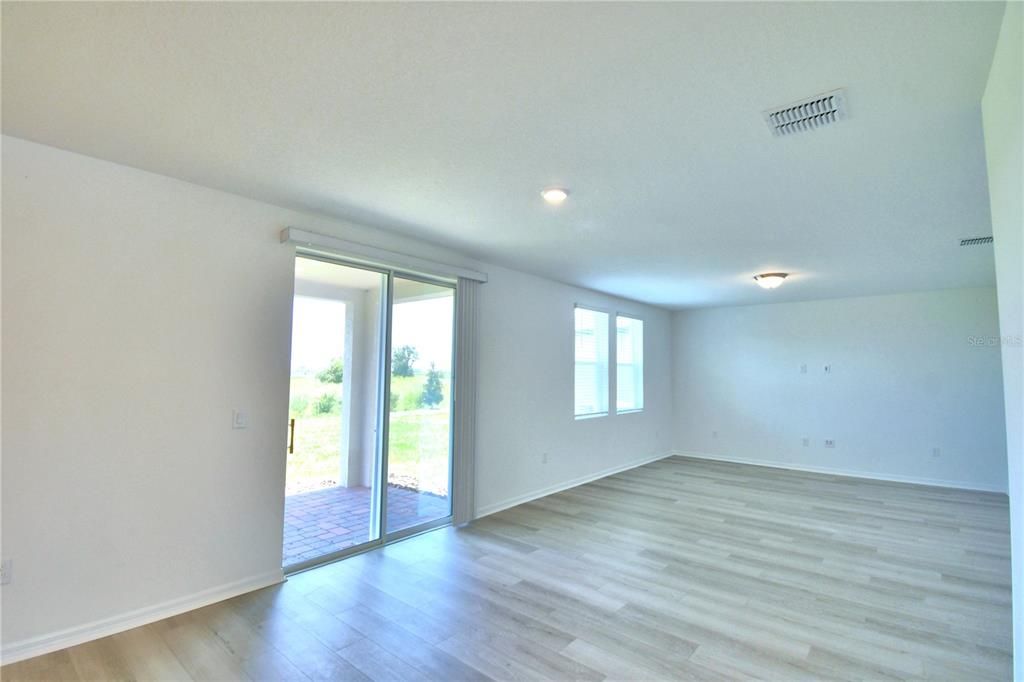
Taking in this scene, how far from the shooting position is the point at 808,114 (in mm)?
2094

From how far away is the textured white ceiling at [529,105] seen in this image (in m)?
1.56

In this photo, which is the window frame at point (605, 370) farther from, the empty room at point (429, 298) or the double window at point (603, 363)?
the empty room at point (429, 298)

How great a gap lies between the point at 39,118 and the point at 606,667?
3698 mm

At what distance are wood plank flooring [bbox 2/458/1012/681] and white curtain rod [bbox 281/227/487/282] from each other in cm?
231

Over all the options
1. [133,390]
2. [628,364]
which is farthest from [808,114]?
[628,364]

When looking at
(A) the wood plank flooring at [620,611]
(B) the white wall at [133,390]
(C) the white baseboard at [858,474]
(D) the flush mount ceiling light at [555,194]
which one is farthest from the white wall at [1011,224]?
(C) the white baseboard at [858,474]

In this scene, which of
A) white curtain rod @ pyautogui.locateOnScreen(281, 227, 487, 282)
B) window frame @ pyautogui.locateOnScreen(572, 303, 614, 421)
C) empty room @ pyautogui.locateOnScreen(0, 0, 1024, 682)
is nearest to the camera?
empty room @ pyautogui.locateOnScreen(0, 0, 1024, 682)

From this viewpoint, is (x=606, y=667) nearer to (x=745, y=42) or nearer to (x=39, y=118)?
(x=745, y=42)

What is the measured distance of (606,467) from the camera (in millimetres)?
6773

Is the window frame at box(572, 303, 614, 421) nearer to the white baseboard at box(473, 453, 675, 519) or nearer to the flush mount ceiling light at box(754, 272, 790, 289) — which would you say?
the white baseboard at box(473, 453, 675, 519)

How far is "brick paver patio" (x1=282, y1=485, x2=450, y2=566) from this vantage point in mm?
3758

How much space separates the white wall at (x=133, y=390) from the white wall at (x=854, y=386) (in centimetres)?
662

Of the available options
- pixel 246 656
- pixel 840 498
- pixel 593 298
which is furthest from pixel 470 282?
pixel 840 498

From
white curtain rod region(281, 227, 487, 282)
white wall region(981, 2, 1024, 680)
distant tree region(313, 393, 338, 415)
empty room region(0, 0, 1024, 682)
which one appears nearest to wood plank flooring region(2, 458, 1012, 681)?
empty room region(0, 0, 1024, 682)
